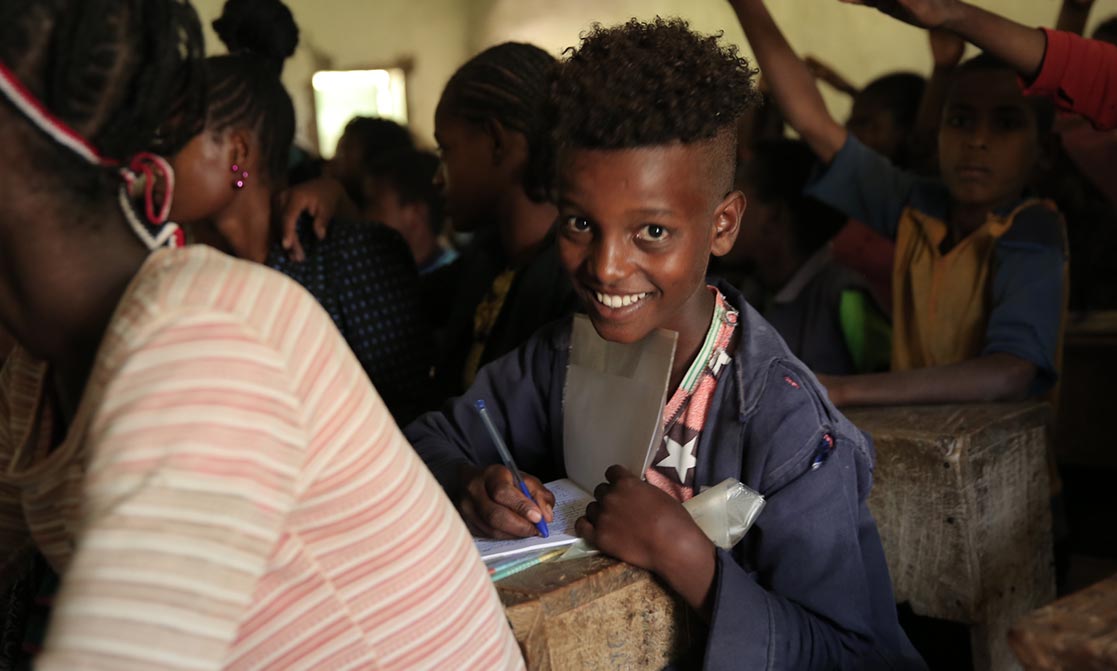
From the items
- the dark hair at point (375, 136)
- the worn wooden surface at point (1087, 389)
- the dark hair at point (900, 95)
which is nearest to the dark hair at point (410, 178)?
the dark hair at point (375, 136)

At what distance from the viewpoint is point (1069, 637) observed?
924 mm

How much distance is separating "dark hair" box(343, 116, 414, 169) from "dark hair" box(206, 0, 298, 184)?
143 cm

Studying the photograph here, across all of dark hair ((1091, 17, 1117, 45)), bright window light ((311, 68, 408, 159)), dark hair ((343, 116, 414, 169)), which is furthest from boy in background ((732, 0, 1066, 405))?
bright window light ((311, 68, 408, 159))

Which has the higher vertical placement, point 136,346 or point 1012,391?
point 136,346

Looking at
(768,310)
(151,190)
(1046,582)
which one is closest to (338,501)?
(151,190)

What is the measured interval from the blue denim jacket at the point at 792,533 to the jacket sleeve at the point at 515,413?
16 cm

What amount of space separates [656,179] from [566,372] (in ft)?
1.09

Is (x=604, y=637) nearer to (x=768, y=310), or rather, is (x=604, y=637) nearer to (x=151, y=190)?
(x=151, y=190)

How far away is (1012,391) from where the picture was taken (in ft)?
6.72

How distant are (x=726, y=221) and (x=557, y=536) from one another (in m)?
0.53

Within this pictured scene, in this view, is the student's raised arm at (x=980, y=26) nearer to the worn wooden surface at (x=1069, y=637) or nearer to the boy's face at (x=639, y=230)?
the boy's face at (x=639, y=230)

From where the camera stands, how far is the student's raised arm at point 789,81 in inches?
94.5

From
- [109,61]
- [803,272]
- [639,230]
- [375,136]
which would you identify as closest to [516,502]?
[639,230]

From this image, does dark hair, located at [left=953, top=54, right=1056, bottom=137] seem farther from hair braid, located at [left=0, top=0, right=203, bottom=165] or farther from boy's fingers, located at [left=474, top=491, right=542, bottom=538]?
hair braid, located at [left=0, top=0, right=203, bottom=165]
